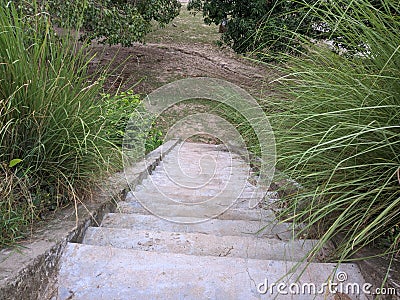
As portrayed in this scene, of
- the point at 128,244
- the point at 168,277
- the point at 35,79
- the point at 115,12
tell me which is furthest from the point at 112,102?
the point at 115,12

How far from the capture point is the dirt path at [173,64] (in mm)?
8539

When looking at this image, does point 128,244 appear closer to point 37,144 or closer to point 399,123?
point 37,144

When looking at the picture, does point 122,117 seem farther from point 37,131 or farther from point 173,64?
point 173,64

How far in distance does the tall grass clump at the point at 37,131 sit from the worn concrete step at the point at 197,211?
437mm

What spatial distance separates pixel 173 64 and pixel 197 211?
795cm

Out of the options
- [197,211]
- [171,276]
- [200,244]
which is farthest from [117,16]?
[171,276]

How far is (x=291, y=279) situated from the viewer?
3.51 ft

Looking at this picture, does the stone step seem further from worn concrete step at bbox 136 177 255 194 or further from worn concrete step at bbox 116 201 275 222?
worn concrete step at bbox 136 177 255 194

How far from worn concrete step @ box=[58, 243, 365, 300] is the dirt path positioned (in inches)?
282

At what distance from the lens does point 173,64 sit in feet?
31.0

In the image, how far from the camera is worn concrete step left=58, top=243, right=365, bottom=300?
3.38ft

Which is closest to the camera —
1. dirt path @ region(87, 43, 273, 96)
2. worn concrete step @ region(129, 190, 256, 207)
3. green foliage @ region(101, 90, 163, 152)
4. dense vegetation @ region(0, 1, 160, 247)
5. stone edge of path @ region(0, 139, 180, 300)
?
stone edge of path @ region(0, 139, 180, 300)

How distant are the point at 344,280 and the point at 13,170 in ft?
3.76

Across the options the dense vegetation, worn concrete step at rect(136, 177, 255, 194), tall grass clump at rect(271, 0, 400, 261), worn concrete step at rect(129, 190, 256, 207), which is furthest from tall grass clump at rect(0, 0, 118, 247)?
worn concrete step at rect(136, 177, 255, 194)
